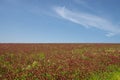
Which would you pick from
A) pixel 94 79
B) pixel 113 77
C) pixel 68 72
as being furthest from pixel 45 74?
pixel 113 77

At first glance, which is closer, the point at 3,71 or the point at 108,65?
the point at 3,71

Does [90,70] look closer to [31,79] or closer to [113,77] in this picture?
[113,77]

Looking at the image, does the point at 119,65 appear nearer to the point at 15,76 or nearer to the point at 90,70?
the point at 90,70

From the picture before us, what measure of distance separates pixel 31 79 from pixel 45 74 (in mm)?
1192

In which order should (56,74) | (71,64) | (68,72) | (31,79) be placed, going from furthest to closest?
(71,64), (68,72), (56,74), (31,79)

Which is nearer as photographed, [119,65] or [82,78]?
[82,78]

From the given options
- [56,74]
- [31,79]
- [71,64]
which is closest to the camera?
[31,79]

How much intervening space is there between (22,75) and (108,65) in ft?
21.9

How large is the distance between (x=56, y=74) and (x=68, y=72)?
1.13m

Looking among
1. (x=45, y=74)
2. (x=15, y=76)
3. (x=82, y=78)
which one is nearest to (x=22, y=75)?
(x=15, y=76)

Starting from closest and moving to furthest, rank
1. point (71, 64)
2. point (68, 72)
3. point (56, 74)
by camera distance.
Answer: point (56, 74) < point (68, 72) < point (71, 64)

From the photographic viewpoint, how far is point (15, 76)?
11.8 meters

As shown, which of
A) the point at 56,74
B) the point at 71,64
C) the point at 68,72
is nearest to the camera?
the point at 56,74

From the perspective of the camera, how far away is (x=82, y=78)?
11883mm
